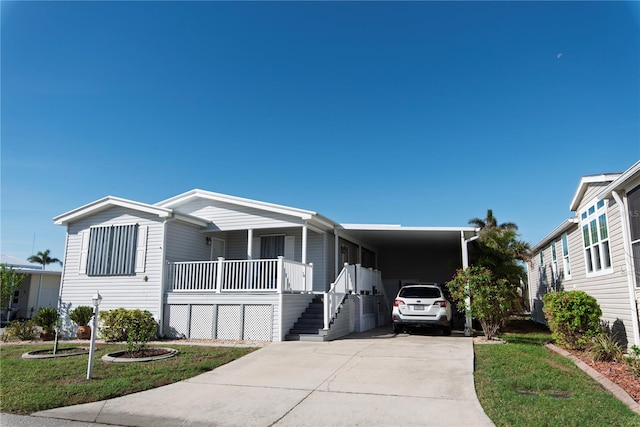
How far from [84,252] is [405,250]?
590 inches

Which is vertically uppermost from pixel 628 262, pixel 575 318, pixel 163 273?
pixel 628 262

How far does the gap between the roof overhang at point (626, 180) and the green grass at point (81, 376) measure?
912 cm

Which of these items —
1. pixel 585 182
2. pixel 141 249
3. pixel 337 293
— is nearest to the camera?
pixel 585 182

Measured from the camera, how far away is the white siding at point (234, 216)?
14678 millimetres

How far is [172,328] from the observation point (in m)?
13.4

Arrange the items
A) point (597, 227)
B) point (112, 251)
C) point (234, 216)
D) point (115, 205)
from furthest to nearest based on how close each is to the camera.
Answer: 1. point (234, 216)
2. point (115, 205)
3. point (112, 251)
4. point (597, 227)

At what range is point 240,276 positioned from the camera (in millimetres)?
13086

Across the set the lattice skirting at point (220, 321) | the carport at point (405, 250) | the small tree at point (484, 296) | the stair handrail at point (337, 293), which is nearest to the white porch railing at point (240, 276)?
the lattice skirting at point (220, 321)

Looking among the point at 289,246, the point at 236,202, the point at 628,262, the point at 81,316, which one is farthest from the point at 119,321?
the point at 628,262

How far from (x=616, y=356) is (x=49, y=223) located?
58.4 ft

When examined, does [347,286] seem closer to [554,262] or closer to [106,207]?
[106,207]

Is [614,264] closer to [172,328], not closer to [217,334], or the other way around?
[217,334]

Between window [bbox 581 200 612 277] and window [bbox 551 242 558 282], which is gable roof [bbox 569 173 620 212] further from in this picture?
window [bbox 551 242 558 282]

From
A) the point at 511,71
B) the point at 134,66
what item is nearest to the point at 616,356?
the point at 511,71
